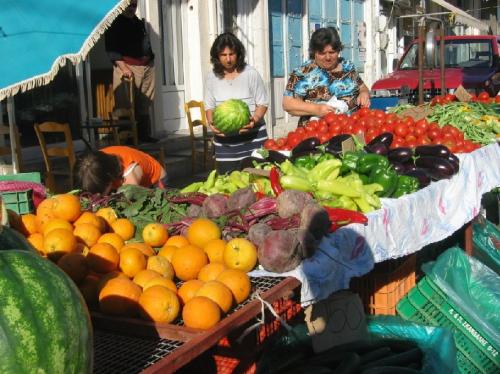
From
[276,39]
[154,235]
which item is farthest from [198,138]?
[154,235]

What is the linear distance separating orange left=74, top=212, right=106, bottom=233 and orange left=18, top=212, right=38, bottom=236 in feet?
0.68

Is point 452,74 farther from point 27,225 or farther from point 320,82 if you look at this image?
point 27,225

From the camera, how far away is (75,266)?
103 inches

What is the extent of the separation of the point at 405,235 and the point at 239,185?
110 cm

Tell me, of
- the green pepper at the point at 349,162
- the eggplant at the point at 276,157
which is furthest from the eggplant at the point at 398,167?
the eggplant at the point at 276,157

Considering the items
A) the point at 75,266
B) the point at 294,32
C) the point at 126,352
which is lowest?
the point at 126,352

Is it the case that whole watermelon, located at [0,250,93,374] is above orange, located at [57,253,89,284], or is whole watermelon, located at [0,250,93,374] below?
above

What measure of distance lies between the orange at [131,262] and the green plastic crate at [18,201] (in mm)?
830

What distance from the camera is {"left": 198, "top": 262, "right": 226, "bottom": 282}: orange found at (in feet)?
8.97

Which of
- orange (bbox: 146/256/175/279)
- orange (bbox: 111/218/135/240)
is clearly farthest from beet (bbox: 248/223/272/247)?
orange (bbox: 111/218/135/240)

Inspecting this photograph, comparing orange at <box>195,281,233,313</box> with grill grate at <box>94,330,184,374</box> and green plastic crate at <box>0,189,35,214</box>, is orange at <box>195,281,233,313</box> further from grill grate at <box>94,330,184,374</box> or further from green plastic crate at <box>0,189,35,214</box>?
green plastic crate at <box>0,189,35,214</box>

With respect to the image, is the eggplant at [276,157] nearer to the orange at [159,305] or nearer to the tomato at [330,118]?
the tomato at [330,118]

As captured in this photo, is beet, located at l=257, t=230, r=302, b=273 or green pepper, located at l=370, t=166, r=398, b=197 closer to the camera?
beet, located at l=257, t=230, r=302, b=273

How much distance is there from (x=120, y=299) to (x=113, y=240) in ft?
1.78
